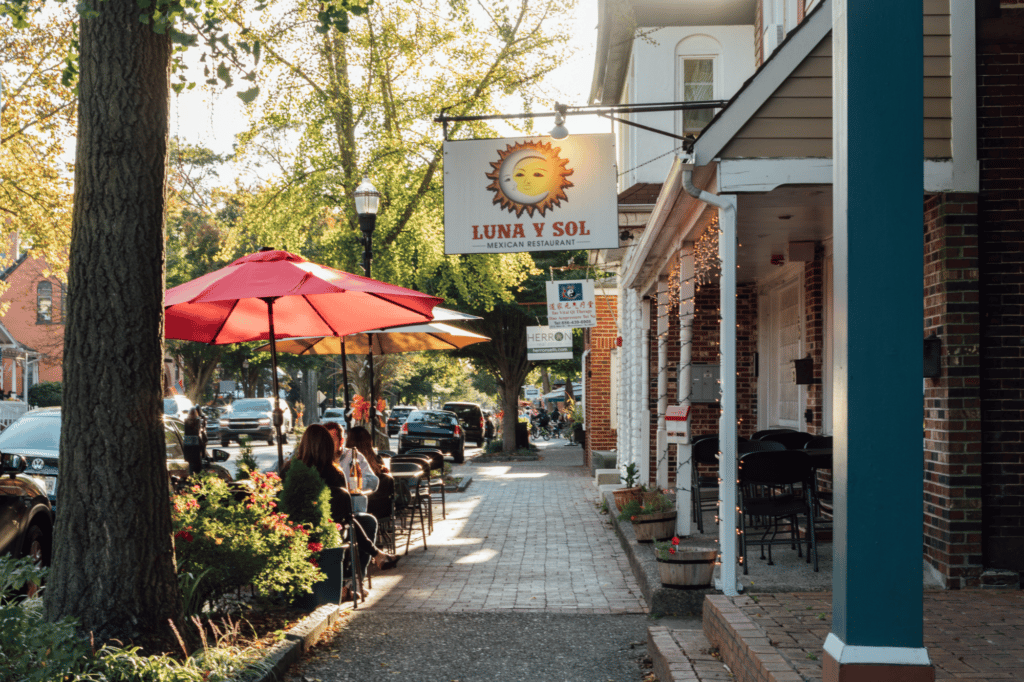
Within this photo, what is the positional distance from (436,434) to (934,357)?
906 inches

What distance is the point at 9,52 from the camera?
54.5 feet

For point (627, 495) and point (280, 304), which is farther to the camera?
point (627, 495)

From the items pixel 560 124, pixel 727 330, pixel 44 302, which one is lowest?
pixel 727 330

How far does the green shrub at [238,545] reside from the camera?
5695 millimetres

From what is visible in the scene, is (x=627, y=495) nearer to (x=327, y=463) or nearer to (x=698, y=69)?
(x=327, y=463)

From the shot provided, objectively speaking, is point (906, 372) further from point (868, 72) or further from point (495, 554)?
point (495, 554)

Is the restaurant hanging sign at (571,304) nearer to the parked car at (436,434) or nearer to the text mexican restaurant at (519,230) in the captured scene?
the text mexican restaurant at (519,230)

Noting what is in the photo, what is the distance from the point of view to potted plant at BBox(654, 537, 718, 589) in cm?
673

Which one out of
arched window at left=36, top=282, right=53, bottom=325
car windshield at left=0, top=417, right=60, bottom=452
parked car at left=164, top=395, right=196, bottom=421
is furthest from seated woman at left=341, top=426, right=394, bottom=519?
arched window at left=36, top=282, right=53, bottom=325

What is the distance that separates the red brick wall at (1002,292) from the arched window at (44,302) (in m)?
47.4

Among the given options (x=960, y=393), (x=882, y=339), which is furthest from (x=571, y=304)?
(x=882, y=339)

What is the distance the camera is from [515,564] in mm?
9742

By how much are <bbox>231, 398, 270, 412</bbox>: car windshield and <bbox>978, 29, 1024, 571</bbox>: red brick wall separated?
32967 millimetres

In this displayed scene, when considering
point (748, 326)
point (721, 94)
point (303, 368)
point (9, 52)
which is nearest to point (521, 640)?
point (748, 326)
